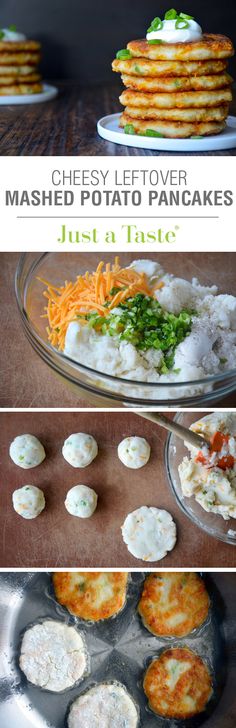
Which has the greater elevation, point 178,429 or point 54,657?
point 178,429

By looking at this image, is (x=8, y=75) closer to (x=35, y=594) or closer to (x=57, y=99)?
(x=57, y=99)

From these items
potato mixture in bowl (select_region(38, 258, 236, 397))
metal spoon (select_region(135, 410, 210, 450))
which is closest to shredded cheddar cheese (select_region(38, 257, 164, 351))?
potato mixture in bowl (select_region(38, 258, 236, 397))

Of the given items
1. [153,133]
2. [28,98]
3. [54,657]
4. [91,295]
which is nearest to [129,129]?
[153,133]

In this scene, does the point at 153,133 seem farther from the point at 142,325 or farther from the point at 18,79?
the point at 18,79

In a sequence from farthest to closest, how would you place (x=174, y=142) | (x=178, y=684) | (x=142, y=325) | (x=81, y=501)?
1. (x=178, y=684)
2. (x=81, y=501)
3. (x=142, y=325)
4. (x=174, y=142)

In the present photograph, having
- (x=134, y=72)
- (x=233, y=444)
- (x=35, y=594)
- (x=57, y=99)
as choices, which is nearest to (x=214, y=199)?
(x=134, y=72)

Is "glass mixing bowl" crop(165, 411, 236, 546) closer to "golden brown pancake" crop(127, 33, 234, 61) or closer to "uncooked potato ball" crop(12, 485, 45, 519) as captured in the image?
"uncooked potato ball" crop(12, 485, 45, 519)
